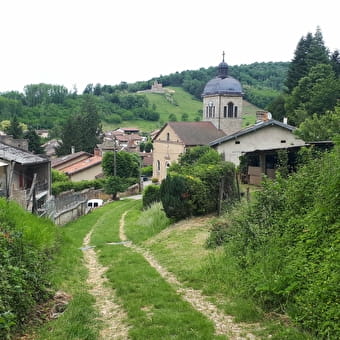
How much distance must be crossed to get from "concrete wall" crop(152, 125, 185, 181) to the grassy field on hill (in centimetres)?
7940

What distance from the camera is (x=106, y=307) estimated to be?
8.34m

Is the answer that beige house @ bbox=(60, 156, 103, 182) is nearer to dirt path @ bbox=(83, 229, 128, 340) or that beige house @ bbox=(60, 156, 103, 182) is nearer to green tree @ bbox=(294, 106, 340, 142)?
green tree @ bbox=(294, 106, 340, 142)

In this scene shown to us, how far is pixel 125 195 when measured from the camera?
1971 inches

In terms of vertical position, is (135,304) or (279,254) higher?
(279,254)

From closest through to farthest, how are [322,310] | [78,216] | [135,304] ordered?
[322,310] < [135,304] < [78,216]

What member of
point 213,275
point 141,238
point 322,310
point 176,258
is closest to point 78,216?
point 141,238

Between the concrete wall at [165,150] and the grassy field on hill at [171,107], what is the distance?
260 ft

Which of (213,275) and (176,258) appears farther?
(176,258)

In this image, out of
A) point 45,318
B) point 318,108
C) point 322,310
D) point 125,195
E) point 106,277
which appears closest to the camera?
point 322,310

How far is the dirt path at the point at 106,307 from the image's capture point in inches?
272

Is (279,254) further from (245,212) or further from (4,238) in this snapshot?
(4,238)

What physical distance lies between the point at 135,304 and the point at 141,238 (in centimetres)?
994

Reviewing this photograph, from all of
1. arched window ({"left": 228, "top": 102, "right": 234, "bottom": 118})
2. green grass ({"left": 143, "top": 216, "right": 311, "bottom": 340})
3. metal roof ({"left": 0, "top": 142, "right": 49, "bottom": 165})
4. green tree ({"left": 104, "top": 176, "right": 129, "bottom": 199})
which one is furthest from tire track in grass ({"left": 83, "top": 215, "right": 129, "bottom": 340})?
arched window ({"left": 228, "top": 102, "right": 234, "bottom": 118})

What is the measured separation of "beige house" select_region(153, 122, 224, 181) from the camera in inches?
1823
